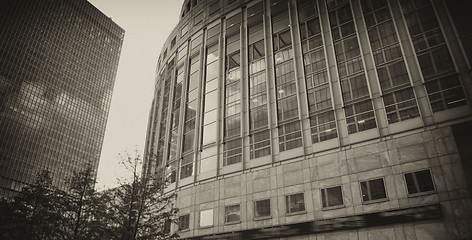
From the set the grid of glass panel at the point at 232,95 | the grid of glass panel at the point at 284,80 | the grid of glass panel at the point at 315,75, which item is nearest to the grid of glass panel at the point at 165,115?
the grid of glass panel at the point at 232,95

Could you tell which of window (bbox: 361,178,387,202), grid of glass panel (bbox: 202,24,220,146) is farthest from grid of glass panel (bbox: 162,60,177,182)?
window (bbox: 361,178,387,202)

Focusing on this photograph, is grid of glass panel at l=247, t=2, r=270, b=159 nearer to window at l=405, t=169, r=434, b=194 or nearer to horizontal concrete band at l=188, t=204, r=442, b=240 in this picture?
horizontal concrete band at l=188, t=204, r=442, b=240

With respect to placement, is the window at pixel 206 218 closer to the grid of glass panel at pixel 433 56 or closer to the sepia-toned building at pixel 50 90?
Answer: the grid of glass panel at pixel 433 56

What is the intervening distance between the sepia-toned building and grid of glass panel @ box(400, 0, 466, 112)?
100371mm

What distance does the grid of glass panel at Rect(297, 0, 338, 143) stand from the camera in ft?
90.7

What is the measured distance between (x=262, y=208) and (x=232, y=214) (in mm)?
3229

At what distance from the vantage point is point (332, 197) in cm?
2438

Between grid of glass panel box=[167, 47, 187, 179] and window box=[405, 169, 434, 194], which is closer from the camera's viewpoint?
window box=[405, 169, 434, 194]

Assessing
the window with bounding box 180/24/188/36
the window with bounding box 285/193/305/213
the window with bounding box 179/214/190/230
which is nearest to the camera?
the window with bounding box 285/193/305/213

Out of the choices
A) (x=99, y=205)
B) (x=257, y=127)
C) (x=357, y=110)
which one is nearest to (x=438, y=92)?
(x=357, y=110)

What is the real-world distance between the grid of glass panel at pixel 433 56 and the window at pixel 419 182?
503cm

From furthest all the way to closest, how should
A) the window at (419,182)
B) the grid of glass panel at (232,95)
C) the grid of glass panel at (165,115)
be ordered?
the grid of glass panel at (165,115) → the grid of glass panel at (232,95) → the window at (419,182)

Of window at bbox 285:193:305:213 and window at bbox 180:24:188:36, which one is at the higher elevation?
window at bbox 180:24:188:36

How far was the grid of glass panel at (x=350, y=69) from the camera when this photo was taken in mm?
26109
